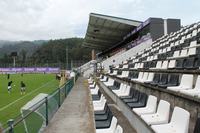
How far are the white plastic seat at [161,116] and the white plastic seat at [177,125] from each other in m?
0.31

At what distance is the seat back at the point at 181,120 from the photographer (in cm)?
461

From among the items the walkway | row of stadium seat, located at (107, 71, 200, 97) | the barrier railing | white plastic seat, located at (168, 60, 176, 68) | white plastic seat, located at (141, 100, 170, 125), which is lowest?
the walkway

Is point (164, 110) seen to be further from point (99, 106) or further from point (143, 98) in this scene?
point (99, 106)

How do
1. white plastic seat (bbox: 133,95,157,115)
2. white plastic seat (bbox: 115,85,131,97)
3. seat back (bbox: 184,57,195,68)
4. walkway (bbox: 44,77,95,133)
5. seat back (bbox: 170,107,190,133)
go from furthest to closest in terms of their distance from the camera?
1. white plastic seat (bbox: 115,85,131,97)
2. walkway (bbox: 44,77,95,133)
3. seat back (bbox: 184,57,195,68)
4. white plastic seat (bbox: 133,95,157,115)
5. seat back (bbox: 170,107,190,133)

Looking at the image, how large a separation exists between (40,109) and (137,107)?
10.9 ft

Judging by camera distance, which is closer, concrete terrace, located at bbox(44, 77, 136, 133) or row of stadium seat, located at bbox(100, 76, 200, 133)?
row of stadium seat, located at bbox(100, 76, 200, 133)

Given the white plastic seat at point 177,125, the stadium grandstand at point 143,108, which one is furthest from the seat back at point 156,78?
the white plastic seat at point 177,125

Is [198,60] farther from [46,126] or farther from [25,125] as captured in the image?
[46,126]

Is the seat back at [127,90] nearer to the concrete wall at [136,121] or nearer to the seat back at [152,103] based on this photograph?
the concrete wall at [136,121]

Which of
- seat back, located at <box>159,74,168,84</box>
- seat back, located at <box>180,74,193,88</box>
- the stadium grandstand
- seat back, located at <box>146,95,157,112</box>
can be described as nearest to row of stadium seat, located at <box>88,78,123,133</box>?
the stadium grandstand

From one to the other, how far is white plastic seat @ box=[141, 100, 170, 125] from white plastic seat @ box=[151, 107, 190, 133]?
12.3 inches

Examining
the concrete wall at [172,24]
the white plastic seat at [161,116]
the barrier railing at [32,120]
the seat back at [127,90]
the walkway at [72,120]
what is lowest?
the walkway at [72,120]

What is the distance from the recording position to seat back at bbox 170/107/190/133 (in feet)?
15.1

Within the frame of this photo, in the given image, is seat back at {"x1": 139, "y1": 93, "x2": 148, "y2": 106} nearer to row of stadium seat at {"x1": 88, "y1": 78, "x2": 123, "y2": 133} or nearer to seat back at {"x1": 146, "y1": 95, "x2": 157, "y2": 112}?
seat back at {"x1": 146, "y1": 95, "x2": 157, "y2": 112}
